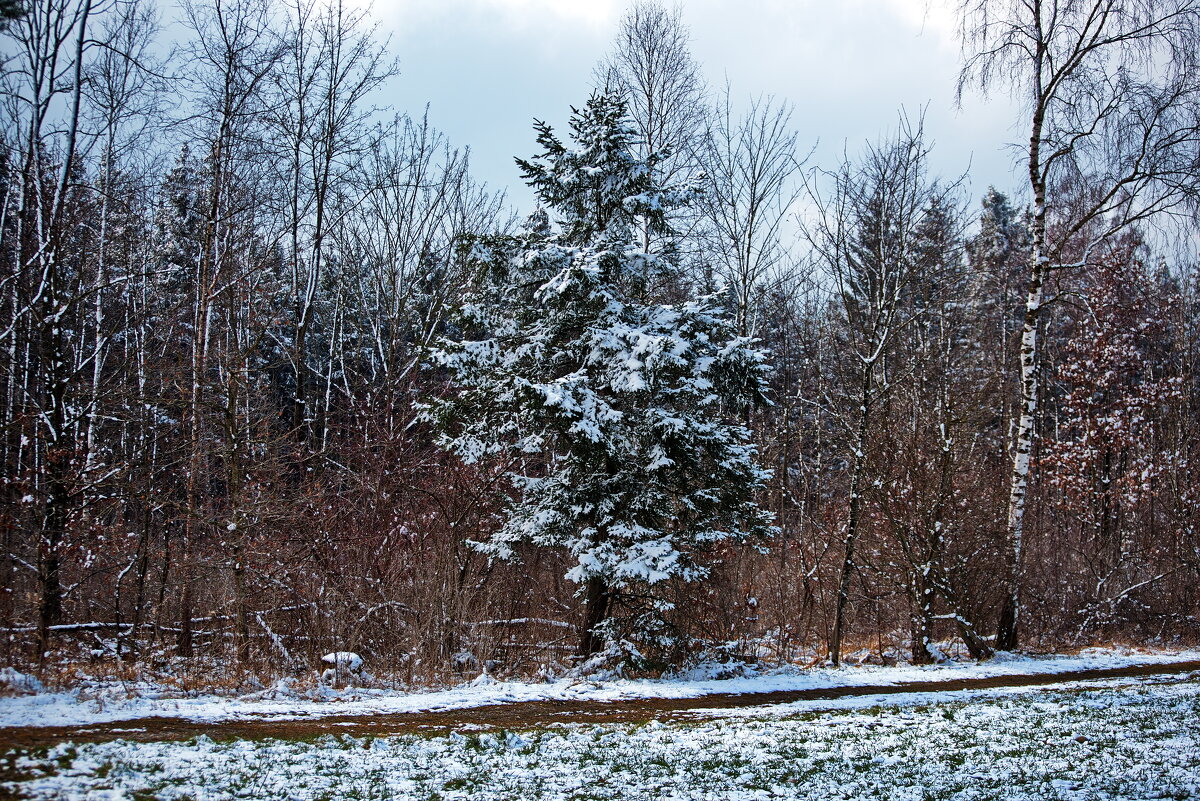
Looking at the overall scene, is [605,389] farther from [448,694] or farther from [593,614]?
[448,694]

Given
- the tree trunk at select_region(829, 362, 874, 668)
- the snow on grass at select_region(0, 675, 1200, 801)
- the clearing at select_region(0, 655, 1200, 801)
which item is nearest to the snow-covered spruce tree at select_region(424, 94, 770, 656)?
the tree trunk at select_region(829, 362, 874, 668)

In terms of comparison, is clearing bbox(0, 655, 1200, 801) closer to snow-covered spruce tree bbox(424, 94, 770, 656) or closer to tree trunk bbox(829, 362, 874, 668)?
snow-covered spruce tree bbox(424, 94, 770, 656)

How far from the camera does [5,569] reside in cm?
964

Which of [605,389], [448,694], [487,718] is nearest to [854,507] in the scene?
[605,389]

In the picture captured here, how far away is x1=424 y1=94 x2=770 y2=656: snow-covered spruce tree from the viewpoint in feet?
34.9

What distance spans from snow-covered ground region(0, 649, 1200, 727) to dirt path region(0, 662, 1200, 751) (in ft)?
0.73

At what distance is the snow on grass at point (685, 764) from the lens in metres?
4.58

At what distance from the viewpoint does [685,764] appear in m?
5.56

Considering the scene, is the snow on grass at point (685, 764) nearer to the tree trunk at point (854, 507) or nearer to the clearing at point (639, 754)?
the clearing at point (639, 754)

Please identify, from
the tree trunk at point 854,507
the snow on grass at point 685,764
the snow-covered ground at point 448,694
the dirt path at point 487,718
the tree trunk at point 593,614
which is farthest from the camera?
the tree trunk at point 854,507

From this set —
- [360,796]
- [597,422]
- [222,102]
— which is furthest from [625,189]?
[360,796]

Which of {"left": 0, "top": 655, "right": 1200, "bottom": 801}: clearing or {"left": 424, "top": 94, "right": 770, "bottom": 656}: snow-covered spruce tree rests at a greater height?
{"left": 424, "top": 94, "right": 770, "bottom": 656}: snow-covered spruce tree

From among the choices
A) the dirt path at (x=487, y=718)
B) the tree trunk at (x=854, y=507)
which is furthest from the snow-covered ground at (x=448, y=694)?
the tree trunk at (x=854, y=507)

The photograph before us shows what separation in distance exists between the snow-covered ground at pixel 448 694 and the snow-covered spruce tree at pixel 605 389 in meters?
1.29
